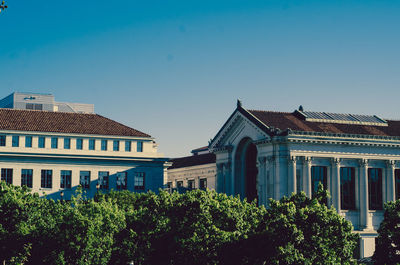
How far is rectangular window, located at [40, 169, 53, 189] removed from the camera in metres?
99.6

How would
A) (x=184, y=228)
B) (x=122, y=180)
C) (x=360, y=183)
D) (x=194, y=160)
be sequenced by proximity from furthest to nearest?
(x=194, y=160), (x=122, y=180), (x=360, y=183), (x=184, y=228)

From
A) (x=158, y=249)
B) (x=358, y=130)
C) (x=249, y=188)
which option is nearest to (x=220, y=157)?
(x=249, y=188)

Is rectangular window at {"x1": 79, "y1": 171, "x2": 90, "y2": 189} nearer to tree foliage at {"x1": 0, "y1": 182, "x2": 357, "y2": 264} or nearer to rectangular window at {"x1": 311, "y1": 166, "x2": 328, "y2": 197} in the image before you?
rectangular window at {"x1": 311, "y1": 166, "x2": 328, "y2": 197}

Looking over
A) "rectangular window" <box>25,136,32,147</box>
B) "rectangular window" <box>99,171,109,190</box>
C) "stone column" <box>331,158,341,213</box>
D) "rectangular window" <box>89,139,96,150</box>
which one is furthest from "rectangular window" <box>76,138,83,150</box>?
"stone column" <box>331,158,341,213</box>

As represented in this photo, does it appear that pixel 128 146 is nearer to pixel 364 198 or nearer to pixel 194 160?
pixel 194 160

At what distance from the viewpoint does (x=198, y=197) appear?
190 feet

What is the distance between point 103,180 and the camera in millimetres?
102875

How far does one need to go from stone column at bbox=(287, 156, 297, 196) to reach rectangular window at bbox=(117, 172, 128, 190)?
88.2 ft

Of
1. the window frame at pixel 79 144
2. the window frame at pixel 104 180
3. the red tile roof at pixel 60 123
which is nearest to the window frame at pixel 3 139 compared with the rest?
the red tile roof at pixel 60 123

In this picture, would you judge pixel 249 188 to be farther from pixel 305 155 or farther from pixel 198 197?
pixel 198 197

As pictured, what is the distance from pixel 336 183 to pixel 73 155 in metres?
38.0

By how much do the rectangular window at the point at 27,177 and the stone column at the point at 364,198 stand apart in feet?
153

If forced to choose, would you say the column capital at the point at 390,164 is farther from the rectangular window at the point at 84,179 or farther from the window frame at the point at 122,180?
the rectangular window at the point at 84,179

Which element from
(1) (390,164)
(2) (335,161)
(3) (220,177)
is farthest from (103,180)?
(1) (390,164)
